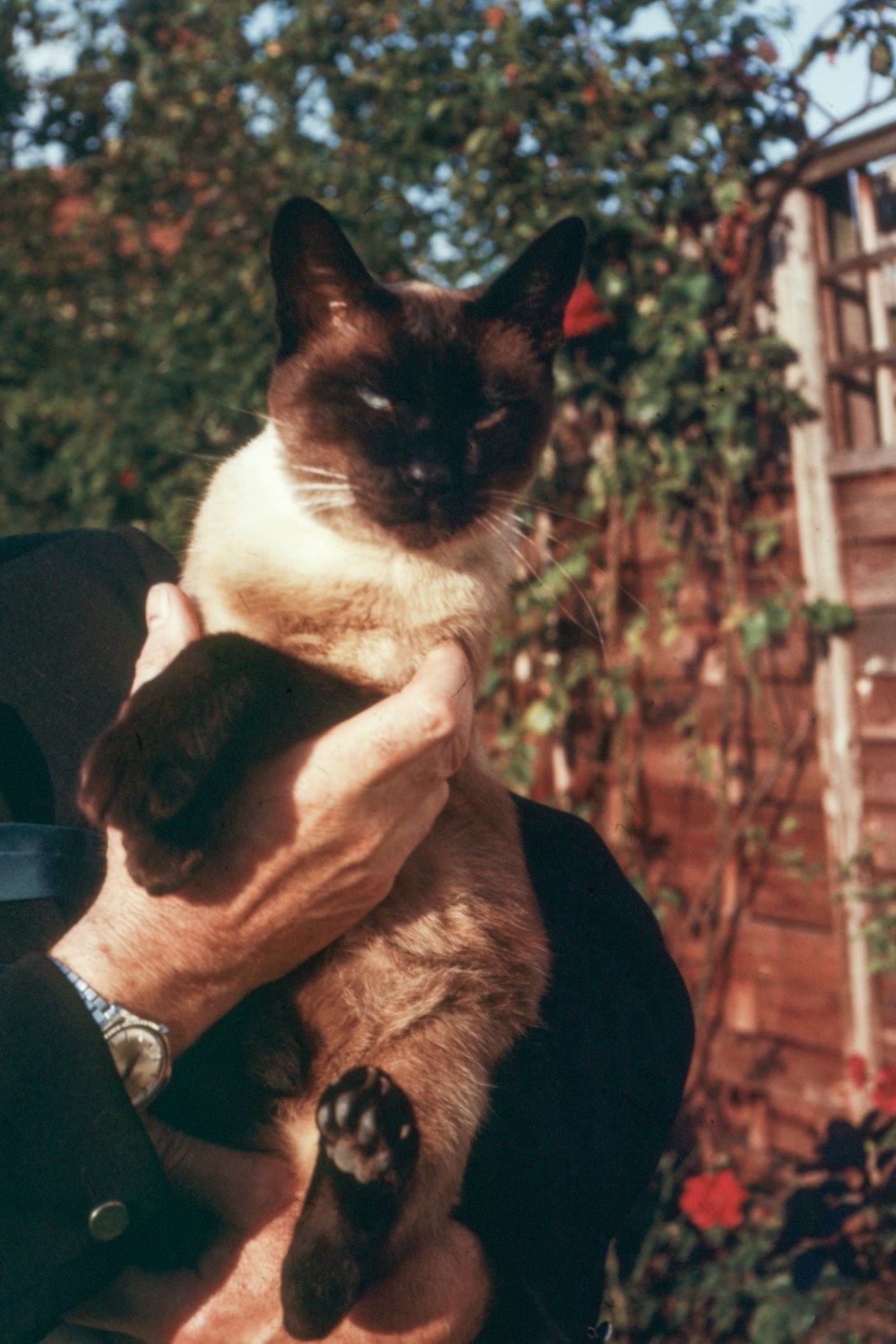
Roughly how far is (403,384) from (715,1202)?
2.25 m

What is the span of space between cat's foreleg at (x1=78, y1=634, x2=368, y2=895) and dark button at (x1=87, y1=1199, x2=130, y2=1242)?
0.34 metres

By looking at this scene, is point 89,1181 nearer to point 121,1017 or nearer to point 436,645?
point 121,1017

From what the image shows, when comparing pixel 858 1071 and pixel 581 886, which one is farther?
pixel 858 1071

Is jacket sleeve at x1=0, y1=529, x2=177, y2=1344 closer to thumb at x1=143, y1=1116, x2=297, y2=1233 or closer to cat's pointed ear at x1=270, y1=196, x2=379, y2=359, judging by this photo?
thumb at x1=143, y1=1116, x2=297, y2=1233

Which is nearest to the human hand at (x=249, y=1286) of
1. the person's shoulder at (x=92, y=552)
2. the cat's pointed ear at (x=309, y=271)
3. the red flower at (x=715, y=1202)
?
the person's shoulder at (x=92, y=552)

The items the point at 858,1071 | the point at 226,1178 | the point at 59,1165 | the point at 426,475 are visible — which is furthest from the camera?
the point at 858,1071

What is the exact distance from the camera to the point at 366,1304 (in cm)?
143

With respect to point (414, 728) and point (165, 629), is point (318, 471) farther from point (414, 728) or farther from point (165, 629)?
point (414, 728)

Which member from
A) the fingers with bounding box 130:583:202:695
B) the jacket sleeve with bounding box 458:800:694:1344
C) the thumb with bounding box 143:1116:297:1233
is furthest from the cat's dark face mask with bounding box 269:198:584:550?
the thumb with bounding box 143:1116:297:1233

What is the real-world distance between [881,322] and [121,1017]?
3105mm

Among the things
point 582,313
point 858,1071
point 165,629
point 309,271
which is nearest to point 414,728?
point 165,629

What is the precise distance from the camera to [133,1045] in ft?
4.21

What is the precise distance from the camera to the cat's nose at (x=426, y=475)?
65.4 inches

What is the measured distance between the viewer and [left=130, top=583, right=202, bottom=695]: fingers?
1488mm
